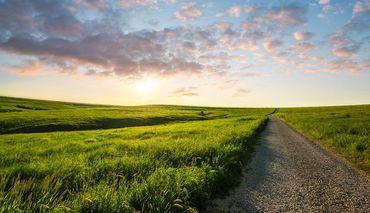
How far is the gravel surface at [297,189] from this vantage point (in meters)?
6.54

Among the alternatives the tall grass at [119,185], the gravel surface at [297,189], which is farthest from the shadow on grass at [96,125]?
the gravel surface at [297,189]

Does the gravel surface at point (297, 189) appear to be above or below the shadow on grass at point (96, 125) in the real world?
above

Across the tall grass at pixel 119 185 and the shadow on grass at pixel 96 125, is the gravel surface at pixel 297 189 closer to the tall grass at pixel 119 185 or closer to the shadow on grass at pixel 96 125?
the tall grass at pixel 119 185

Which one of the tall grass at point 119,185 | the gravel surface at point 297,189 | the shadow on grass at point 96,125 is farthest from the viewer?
the shadow on grass at point 96,125

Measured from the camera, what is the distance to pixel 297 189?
26.0 ft

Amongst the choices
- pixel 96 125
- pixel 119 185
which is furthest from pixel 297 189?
pixel 96 125

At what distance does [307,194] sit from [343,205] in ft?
3.37

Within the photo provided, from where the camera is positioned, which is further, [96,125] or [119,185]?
[96,125]

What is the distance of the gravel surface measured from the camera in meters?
6.54

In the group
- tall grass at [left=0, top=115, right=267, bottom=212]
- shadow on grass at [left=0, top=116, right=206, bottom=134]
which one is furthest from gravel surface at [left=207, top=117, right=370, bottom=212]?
shadow on grass at [left=0, top=116, right=206, bottom=134]

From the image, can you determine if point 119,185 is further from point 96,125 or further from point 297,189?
point 96,125

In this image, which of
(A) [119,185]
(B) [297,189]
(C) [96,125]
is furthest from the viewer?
(C) [96,125]

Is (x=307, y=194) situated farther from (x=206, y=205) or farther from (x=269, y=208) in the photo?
(x=206, y=205)

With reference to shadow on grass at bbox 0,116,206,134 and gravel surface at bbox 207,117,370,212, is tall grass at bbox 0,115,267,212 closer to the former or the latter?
gravel surface at bbox 207,117,370,212
